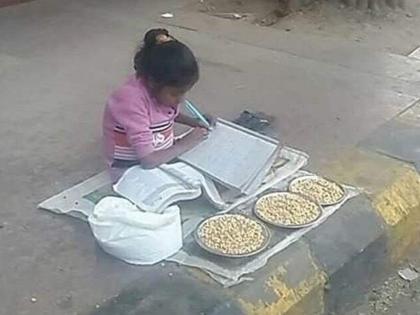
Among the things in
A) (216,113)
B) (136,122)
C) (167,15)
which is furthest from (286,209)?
(167,15)

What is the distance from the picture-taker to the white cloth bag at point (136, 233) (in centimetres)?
261

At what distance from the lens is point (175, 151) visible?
302 cm

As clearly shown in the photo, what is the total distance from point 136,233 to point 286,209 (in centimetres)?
58

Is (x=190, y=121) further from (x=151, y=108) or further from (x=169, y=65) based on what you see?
(x=169, y=65)

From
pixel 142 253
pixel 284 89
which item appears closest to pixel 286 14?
pixel 284 89

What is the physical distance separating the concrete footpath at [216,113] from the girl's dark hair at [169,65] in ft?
1.83

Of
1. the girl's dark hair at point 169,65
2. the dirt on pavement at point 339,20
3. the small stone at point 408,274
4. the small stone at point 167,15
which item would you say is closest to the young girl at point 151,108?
the girl's dark hair at point 169,65

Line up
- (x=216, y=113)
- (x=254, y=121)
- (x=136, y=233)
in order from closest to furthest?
1. (x=136, y=233)
2. (x=254, y=121)
3. (x=216, y=113)

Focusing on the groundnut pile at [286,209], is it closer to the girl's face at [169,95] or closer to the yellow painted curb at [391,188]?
the yellow painted curb at [391,188]

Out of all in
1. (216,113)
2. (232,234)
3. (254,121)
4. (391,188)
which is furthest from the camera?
(216,113)

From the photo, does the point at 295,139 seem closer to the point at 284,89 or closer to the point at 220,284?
the point at 284,89

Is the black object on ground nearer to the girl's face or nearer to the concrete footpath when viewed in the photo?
the concrete footpath

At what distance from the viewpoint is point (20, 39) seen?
494cm

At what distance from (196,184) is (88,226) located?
39cm
